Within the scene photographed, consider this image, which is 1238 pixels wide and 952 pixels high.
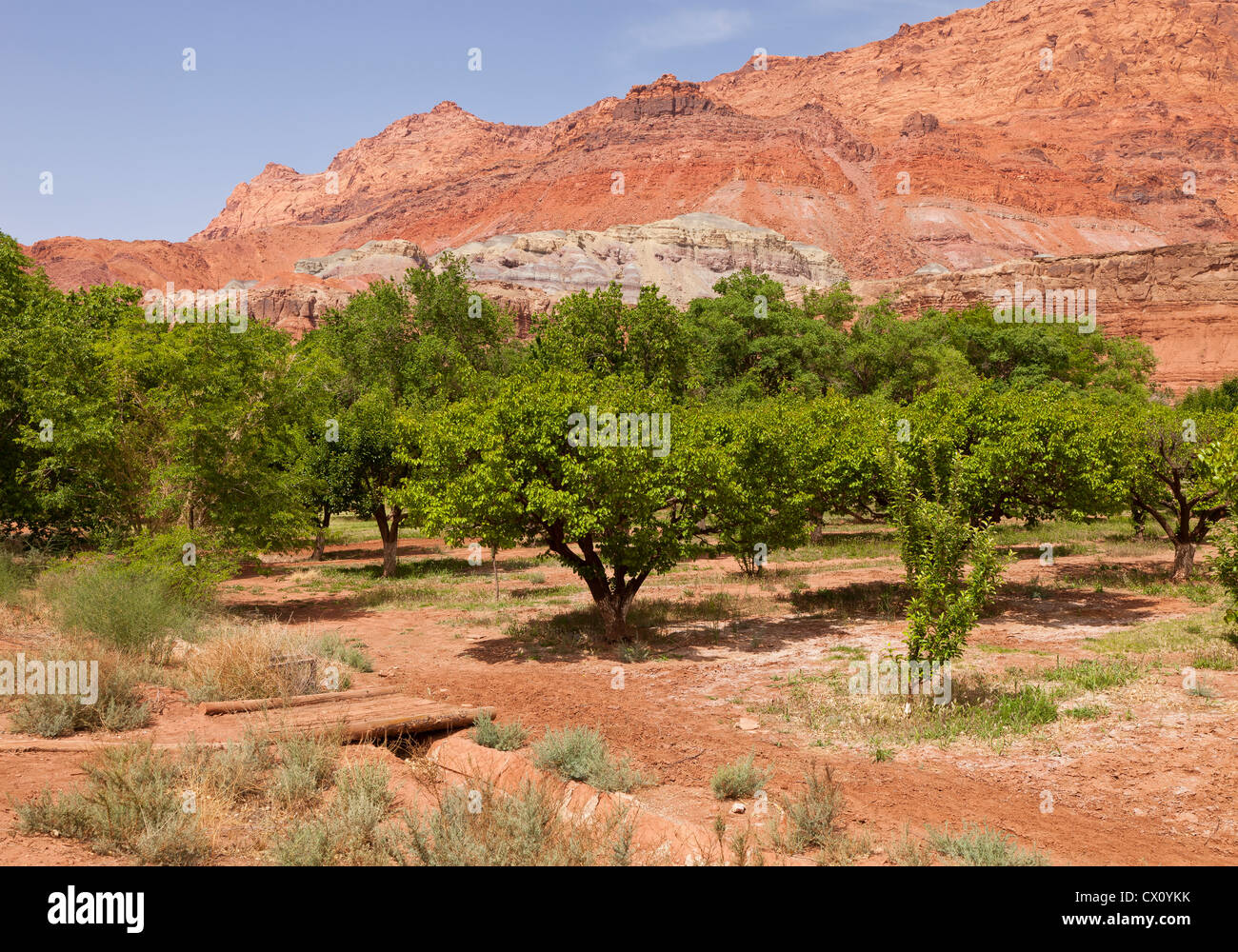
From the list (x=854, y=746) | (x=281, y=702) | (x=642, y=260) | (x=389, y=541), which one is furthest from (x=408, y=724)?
(x=642, y=260)

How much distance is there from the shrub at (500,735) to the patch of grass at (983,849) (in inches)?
212

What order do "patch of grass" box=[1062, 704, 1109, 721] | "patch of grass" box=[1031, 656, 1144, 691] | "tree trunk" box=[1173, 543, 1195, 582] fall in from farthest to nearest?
1. "tree trunk" box=[1173, 543, 1195, 582]
2. "patch of grass" box=[1031, 656, 1144, 691]
3. "patch of grass" box=[1062, 704, 1109, 721]

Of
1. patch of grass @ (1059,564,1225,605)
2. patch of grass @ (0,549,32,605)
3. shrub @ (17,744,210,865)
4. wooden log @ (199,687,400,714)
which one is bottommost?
patch of grass @ (1059,564,1225,605)

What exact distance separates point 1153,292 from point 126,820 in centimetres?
12553

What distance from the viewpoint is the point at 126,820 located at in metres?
6.38

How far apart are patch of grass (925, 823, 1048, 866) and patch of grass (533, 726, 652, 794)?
3.44 m

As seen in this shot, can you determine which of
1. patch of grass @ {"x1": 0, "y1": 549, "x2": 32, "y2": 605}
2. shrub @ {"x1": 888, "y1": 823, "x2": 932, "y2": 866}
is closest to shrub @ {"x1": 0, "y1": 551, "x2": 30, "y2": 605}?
patch of grass @ {"x1": 0, "y1": 549, "x2": 32, "y2": 605}

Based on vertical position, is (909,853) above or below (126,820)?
below

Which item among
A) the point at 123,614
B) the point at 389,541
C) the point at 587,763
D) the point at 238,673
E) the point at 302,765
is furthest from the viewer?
the point at 389,541

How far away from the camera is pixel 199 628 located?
1591 centimetres

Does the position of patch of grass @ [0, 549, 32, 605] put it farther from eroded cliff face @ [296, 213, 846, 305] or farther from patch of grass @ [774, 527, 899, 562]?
eroded cliff face @ [296, 213, 846, 305]

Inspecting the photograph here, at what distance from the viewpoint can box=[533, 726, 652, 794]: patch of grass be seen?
9.12m

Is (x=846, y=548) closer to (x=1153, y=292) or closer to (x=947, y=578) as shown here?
(x=947, y=578)
